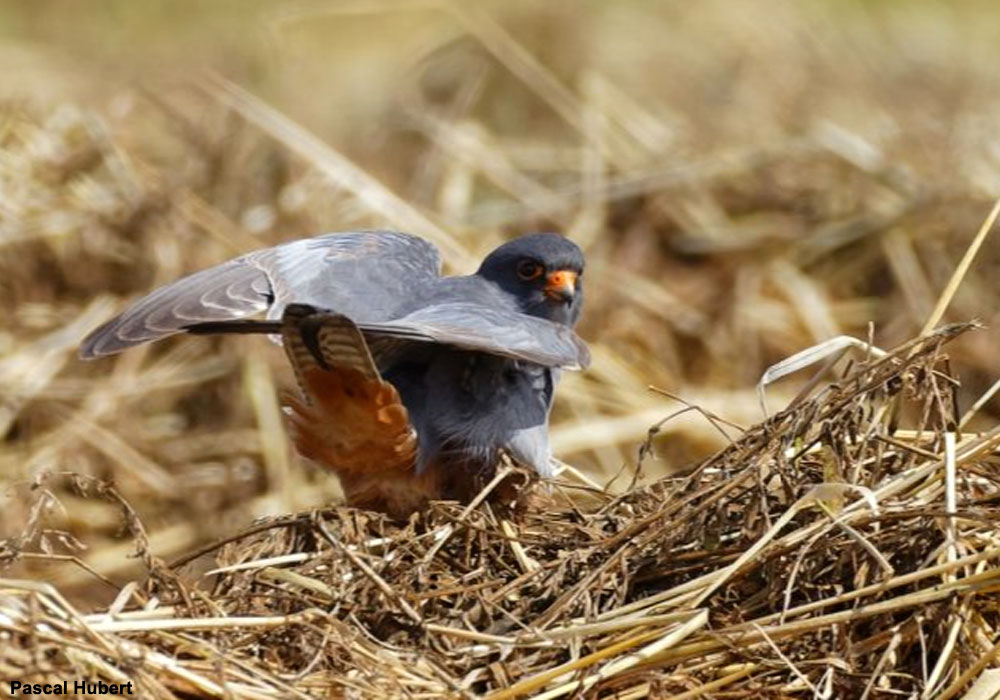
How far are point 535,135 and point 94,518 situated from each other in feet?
11.4

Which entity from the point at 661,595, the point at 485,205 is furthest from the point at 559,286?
the point at 485,205

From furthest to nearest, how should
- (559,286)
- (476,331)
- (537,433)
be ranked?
(559,286) → (537,433) → (476,331)

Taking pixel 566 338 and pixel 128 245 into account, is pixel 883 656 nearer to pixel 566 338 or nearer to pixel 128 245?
pixel 566 338

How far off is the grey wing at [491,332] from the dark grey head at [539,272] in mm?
539

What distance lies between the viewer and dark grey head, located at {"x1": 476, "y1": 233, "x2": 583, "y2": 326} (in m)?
5.25

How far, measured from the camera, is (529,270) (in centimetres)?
529

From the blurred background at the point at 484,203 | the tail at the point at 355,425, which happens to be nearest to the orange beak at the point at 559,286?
the tail at the point at 355,425

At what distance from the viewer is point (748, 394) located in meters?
7.42

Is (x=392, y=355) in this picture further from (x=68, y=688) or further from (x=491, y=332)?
(x=68, y=688)

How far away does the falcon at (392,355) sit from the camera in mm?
4391

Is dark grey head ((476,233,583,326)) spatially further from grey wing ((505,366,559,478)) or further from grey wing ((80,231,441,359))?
grey wing ((505,366,559,478))

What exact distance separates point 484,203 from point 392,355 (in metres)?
3.79

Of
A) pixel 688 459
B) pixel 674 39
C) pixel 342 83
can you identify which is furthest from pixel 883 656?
pixel 674 39

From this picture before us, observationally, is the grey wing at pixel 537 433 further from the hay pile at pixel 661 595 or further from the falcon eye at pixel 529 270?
the hay pile at pixel 661 595
